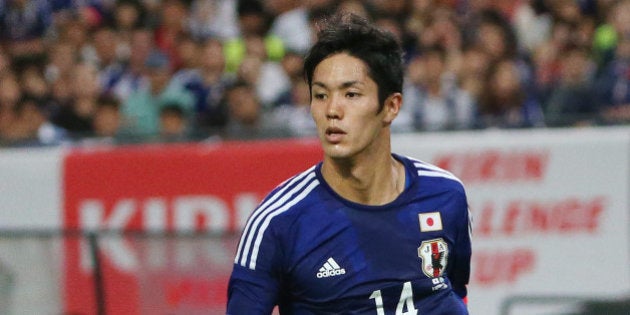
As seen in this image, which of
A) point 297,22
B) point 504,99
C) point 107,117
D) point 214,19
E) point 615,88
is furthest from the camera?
point 214,19

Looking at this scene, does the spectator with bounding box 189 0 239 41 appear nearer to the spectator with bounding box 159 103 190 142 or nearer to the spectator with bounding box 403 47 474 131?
the spectator with bounding box 159 103 190 142

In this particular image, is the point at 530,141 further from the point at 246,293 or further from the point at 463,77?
the point at 246,293

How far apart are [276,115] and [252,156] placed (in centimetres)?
131

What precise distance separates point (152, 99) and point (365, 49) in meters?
6.44

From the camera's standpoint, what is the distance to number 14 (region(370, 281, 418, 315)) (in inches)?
172

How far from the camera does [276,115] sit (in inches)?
402

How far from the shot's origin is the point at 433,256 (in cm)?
449

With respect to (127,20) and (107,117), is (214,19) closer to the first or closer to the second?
(127,20)

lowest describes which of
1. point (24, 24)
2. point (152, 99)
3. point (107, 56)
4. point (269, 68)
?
point (152, 99)

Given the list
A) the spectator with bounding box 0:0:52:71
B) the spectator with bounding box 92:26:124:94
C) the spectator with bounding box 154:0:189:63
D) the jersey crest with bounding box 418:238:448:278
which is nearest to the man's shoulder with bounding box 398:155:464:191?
the jersey crest with bounding box 418:238:448:278

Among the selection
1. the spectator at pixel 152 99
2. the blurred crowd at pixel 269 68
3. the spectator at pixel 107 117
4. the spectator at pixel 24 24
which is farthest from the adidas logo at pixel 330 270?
the spectator at pixel 24 24

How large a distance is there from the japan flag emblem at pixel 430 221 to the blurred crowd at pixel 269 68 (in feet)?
13.7

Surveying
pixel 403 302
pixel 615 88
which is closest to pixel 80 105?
pixel 615 88

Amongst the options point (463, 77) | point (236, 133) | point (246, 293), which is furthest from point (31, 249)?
point (463, 77)
